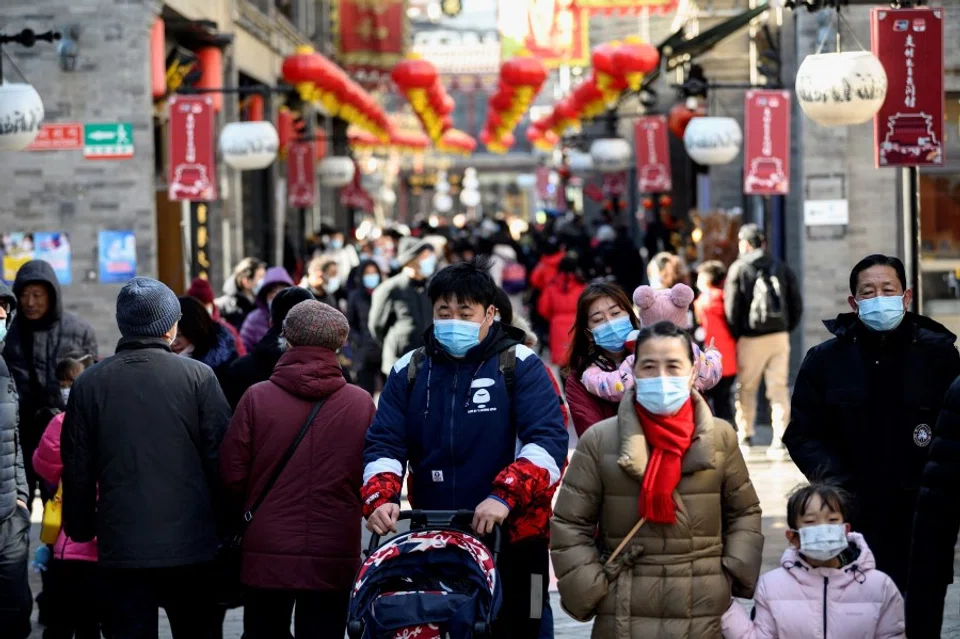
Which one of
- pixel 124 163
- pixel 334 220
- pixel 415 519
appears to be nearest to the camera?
pixel 415 519

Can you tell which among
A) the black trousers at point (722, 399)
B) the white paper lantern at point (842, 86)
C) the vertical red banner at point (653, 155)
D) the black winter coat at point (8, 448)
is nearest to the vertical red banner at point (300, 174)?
the vertical red banner at point (653, 155)

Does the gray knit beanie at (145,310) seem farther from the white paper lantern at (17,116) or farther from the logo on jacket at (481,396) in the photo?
the white paper lantern at (17,116)

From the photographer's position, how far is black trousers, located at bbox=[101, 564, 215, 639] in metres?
6.50

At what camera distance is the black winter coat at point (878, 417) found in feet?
22.0

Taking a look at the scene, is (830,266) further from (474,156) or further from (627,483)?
(474,156)

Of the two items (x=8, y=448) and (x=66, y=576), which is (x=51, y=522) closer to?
(x=66, y=576)

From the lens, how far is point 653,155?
2619 centimetres

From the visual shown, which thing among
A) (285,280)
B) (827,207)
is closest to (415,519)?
(285,280)

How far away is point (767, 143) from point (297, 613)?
1066 cm

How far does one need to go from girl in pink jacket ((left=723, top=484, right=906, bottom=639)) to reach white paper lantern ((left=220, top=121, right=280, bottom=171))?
543 inches

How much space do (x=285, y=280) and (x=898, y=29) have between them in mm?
4424

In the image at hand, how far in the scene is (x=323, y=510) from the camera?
21.5ft

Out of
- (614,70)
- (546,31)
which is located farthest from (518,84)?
(614,70)

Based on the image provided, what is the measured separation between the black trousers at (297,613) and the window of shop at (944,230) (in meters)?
9.96
